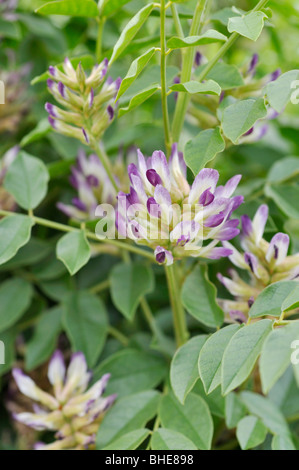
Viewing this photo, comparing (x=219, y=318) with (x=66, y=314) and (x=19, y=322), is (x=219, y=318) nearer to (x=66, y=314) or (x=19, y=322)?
(x=66, y=314)

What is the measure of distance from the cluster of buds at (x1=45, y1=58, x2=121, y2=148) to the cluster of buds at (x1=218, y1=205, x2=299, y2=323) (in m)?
0.17

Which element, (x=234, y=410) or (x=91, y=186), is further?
(x=91, y=186)

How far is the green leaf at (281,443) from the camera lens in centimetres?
51

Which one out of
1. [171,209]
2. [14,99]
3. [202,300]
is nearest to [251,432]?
[202,300]

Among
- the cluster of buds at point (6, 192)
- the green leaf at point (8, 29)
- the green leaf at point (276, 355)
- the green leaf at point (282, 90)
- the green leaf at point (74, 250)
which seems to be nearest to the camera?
the green leaf at point (276, 355)

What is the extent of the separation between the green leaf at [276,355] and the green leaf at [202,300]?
0.53ft

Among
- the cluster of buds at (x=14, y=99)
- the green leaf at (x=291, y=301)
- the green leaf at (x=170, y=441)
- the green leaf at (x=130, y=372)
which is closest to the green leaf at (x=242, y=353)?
the green leaf at (x=291, y=301)

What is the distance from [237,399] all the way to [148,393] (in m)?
0.10

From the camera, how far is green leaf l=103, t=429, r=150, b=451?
1.65ft

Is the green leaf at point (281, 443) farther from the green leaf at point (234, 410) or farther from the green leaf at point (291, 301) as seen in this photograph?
the green leaf at point (291, 301)

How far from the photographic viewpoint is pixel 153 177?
0.44 metres

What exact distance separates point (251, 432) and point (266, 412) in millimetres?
60

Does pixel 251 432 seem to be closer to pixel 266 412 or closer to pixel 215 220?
pixel 266 412

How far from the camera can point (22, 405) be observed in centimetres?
73
